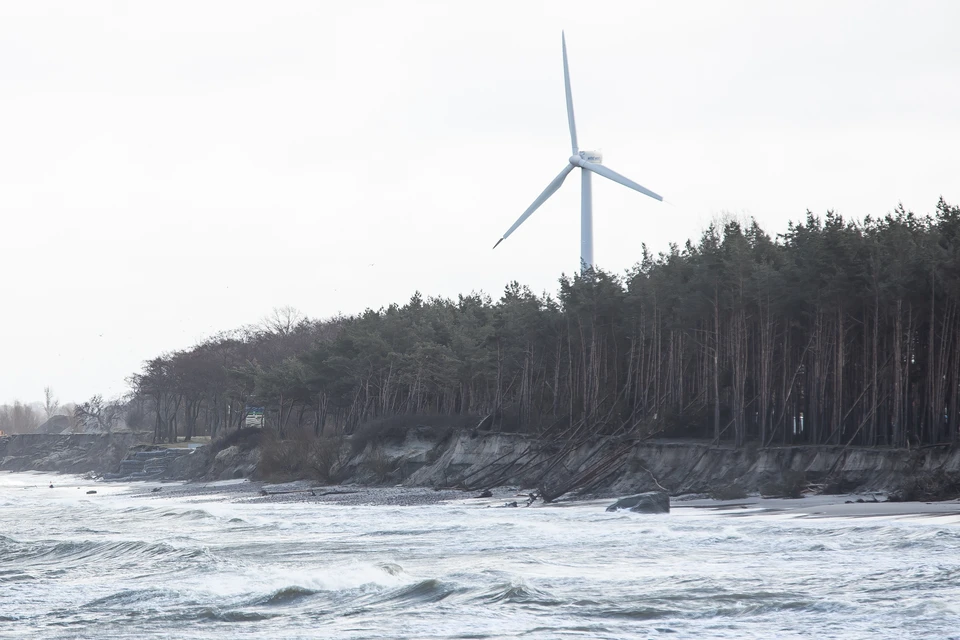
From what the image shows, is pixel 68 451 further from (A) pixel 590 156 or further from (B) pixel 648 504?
(B) pixel 648 504

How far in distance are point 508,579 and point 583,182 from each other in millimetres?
56606

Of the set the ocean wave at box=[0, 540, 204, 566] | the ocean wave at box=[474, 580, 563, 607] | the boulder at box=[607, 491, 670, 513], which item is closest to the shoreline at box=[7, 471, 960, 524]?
the boulder at box=[607, 491, 670, 513]

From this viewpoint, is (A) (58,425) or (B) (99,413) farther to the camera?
(A) (58,425)

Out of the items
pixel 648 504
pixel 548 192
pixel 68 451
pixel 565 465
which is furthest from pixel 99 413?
pixel 648 504

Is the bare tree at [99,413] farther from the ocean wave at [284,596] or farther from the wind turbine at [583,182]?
the ocean wave at [284,596]

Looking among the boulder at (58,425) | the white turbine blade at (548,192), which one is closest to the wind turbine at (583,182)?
the white turbine blade at (548,192)

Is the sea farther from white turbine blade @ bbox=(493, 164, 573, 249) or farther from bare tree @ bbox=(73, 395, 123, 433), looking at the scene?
bare tree @ bbox=(73, 395, 123, 433)

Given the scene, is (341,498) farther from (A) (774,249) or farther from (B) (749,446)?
(A) (774,249)

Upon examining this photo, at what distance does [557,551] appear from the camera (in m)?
26.6

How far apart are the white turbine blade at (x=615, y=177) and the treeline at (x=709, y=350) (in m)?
6.76

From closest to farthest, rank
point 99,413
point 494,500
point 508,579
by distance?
point 508,579 < point 494,500 < point 99,413

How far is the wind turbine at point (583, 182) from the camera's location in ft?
242

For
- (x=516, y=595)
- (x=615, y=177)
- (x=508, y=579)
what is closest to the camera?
(x=516, y=595)

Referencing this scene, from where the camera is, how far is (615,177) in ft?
241
